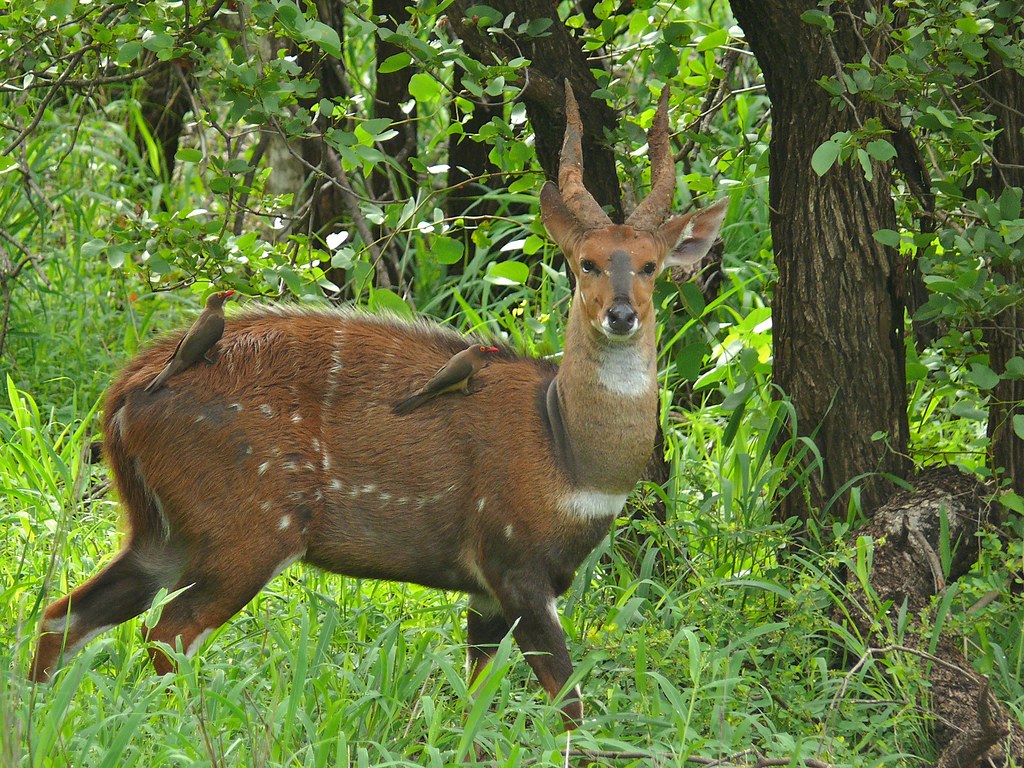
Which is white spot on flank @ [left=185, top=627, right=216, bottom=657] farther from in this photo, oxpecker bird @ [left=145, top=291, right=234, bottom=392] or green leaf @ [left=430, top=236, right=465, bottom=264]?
green leaf @ [left=430, top=236, right=465, bottom=264]

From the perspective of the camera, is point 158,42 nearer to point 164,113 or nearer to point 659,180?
point 659,180

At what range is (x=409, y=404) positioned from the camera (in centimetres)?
410

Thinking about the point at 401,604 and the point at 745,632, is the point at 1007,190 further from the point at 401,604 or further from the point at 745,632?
the point at 401,604

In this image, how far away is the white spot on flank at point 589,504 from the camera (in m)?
3.93

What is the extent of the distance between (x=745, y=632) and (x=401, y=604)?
1.11m

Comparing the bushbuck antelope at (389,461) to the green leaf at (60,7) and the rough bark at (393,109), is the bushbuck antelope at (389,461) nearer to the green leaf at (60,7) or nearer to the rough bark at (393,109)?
the green leaf at (60,7)

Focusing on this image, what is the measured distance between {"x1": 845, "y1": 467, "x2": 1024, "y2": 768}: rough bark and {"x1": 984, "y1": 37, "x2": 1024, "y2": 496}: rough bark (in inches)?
5.9

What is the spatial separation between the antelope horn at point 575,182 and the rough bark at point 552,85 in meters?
0.31

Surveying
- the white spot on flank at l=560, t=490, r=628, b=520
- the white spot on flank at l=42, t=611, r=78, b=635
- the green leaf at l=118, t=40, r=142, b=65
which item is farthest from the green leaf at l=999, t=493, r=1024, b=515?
the green leaf at l=118, t=40, r=142, b=65

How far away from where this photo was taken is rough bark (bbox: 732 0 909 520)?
461 centimetres

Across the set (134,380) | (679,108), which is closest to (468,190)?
(679,108)

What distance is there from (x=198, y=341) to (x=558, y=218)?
1086 millimetres

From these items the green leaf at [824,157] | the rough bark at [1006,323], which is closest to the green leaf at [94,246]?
the green leaf at [824,157]

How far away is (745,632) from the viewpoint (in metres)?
4.33
